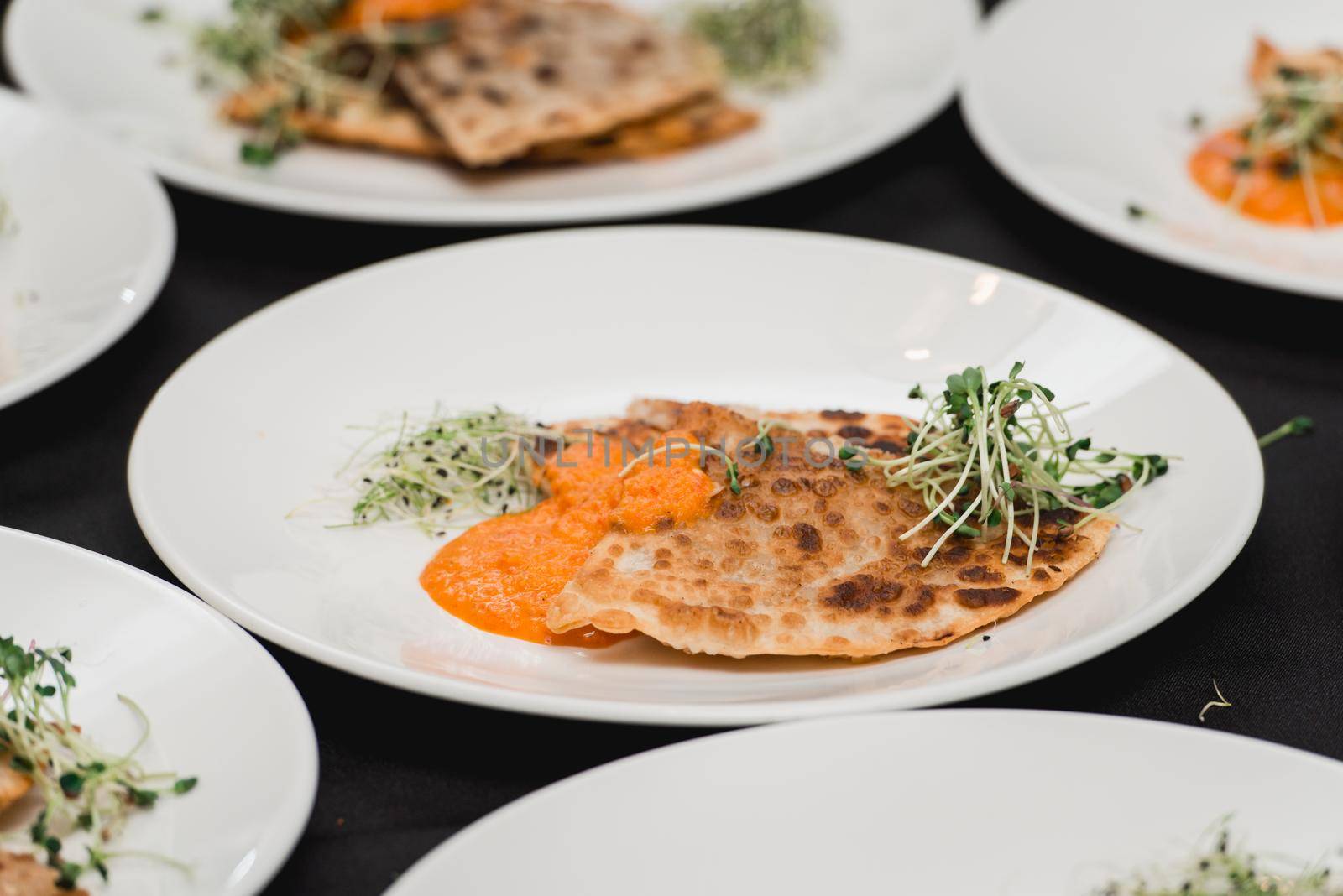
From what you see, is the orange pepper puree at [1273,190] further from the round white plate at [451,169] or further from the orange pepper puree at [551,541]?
the orange pepper puree at [551,541]

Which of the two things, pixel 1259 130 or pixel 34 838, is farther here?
pixel 1259 130

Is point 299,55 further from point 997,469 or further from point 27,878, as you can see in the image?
point 27,878

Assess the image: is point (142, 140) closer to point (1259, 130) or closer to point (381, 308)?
point (381, 308)

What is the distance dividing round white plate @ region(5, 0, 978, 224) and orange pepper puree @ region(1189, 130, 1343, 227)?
Answer: 94cm

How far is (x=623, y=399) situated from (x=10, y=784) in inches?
68.9

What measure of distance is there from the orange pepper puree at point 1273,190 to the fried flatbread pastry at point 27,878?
380 centimetres

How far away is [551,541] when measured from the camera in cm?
297

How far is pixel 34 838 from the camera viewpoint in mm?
2150

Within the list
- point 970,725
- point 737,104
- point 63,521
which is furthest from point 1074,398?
point 63,521

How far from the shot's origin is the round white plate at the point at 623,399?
2557 mm

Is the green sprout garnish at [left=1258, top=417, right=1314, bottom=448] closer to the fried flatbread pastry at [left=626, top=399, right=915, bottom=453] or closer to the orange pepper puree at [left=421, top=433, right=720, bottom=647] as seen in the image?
the fried flatbread pastry at [left=626, top=399, right=915, bottom=453]

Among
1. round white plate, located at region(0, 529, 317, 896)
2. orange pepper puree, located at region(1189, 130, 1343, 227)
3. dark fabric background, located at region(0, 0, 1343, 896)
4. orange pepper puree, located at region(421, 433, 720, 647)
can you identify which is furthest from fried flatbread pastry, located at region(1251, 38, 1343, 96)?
round white plate, located at region(0, 529, 317, 896)

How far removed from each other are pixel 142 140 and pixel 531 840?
3392 millimetres

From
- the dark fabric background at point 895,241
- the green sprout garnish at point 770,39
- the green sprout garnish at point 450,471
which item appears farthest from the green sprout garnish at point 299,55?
the green sprout garnish at point 450,471
